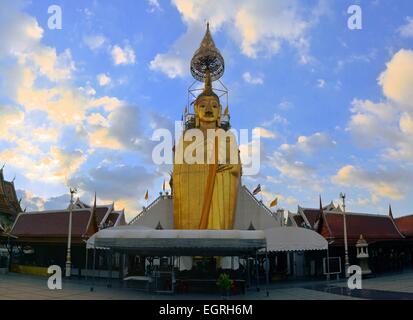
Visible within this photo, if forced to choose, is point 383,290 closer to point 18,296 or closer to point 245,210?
point 245,210

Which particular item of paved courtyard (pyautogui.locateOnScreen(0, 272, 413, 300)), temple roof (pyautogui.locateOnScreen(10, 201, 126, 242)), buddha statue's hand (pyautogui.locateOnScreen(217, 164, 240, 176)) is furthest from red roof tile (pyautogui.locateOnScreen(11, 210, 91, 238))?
buddha statue's hand (pyautogui.locateOnScreen(217, 164, 240, 176))

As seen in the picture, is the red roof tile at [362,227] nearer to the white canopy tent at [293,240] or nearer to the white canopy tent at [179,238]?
the white canopy tent at [293,240]

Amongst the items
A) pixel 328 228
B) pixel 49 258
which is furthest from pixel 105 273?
pixel 328 228

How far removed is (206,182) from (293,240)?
10.1 metres

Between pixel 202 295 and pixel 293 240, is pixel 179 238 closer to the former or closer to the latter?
pixel 202 295

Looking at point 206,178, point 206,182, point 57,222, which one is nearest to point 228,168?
point 206,178

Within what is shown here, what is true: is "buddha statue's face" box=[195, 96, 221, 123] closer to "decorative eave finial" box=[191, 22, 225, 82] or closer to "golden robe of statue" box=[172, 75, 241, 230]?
"golden robe of statue" box=[172, 75, 241, 230]

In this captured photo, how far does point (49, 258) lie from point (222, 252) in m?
23.7

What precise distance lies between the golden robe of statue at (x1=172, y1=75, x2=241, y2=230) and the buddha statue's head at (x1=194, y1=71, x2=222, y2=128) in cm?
192

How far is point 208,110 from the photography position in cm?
4375

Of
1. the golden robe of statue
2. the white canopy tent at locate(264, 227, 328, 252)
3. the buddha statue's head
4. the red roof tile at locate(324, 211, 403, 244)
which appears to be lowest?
the white canopy tent at locate(264, 227, 328, 252)

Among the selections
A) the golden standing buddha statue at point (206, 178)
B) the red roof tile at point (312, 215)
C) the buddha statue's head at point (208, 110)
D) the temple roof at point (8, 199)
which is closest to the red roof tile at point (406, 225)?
the red roof tile at point (312, 215)

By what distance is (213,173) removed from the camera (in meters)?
38.7

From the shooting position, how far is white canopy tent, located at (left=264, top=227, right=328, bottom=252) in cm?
3200
